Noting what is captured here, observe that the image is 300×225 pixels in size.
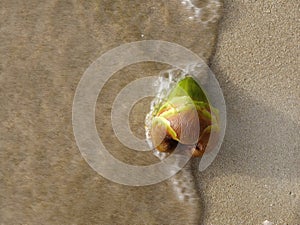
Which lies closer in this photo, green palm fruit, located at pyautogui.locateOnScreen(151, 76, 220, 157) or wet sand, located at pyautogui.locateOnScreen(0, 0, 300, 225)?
green palm fruit, located at pyautogui.locateOnScreen(151, 76, 220, 157)

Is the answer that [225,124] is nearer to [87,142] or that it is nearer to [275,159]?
[275,159]

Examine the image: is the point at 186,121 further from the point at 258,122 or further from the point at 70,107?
the point at 70,107

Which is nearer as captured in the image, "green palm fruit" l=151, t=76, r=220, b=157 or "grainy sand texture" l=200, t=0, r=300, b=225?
"green palm fruit" l=151, t=76, r=220, b=157

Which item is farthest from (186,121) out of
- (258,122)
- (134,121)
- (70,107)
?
(70,107)

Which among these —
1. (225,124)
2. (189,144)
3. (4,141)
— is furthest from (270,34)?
(4,141)

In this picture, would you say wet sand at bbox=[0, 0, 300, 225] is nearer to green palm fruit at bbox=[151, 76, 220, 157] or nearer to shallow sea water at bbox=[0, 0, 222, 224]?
shallow sea water at bbox=[0, 0, 222, 224]

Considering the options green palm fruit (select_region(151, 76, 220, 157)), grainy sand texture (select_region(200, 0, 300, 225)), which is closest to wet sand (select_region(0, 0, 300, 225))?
grainy sand texture (select_region(200, 0, 300, 225))

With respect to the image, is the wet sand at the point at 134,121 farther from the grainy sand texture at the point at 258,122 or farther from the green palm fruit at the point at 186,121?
the green palm fruit at the point at 186,121
